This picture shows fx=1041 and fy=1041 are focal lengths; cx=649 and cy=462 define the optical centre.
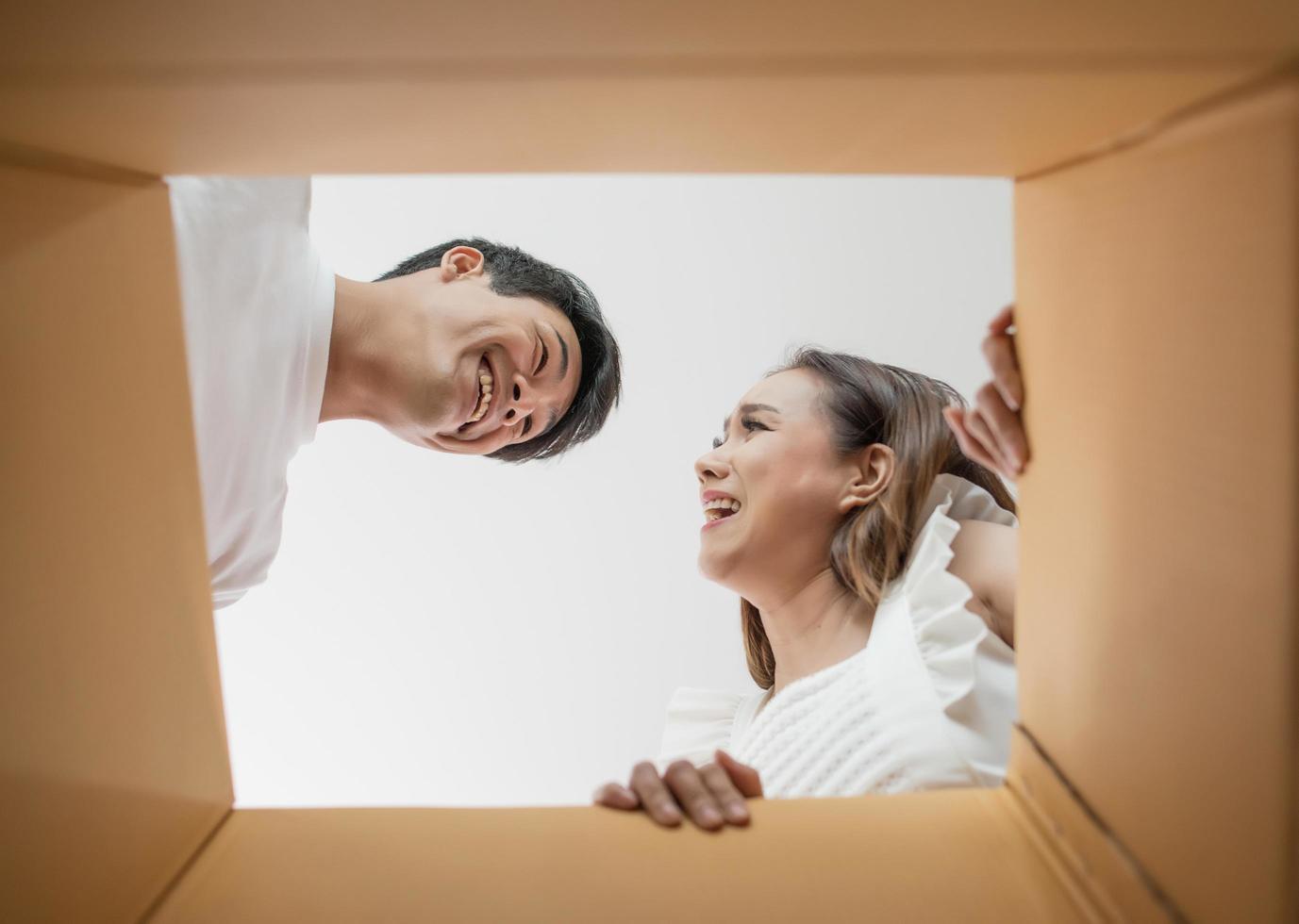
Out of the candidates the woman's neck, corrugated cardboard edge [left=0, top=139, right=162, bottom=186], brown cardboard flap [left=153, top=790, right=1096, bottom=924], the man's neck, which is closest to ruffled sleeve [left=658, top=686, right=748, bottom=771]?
the woman's neck

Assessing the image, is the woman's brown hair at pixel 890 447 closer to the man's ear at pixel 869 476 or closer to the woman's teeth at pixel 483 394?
the man's ear at pixel 869 476

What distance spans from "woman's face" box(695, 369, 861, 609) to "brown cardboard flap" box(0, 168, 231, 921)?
3.67 ft

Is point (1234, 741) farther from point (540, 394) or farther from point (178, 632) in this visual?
point (540, 394)

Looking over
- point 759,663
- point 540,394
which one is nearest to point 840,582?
point 759,663

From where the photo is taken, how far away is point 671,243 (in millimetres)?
2893

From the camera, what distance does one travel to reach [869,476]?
5.44ft

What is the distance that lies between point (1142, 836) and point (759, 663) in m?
1.45

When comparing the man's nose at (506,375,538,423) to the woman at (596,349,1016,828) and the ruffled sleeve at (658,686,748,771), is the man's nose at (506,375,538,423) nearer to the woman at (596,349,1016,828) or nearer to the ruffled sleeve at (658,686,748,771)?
the woman at (596,349,1016,828)

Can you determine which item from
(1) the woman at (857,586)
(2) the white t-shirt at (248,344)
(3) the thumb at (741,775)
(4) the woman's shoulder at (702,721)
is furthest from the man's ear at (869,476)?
(3) the thumb at (741,775)

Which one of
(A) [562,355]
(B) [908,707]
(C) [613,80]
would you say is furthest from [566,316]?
(C) [613,80]

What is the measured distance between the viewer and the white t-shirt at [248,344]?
1.19 meters

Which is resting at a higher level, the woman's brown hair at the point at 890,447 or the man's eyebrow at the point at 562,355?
the man's eyebrow at the point at 562,355

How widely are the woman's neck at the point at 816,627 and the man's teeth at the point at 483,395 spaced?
568 mm

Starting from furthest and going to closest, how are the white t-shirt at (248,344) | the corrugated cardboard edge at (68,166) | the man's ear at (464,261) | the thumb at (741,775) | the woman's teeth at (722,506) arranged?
the woman's teeth at (722,506), the man's ear at (464,261), the white t-shirt at (248,344), the thumb at (741,775), the corrugated cardboard edge at (68,166)
